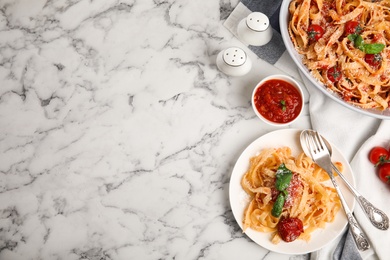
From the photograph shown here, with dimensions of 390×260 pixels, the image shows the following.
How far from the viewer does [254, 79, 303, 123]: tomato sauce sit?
2975 millimetres

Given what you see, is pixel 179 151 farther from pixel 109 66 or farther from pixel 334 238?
pixel 334 238

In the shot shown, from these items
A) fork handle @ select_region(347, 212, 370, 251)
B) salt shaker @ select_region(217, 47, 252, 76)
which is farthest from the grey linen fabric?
fork handle @ select_region(347, 212, 370, 251)

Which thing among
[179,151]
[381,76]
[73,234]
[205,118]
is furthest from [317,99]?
[73,234]

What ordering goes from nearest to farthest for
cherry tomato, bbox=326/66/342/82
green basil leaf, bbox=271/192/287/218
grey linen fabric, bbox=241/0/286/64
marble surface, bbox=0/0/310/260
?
green basil leaf, bbox=271/192/287/218, cherry tomato, bbox=326/66/342/82, marble surface, bbox=0/0/310/260, grey linen fabric, bbox=241/0/286/64

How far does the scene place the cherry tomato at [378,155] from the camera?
302 cm

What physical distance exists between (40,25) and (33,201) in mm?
1141

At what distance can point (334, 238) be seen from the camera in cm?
294

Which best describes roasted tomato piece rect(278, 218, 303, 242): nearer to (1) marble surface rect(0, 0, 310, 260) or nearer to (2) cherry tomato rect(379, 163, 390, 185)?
(1) marble surface rect(0, 0, 310, 260)

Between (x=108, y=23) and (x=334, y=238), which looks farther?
(x=108, y=23)

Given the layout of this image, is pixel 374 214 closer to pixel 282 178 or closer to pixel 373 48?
pixel 282 178

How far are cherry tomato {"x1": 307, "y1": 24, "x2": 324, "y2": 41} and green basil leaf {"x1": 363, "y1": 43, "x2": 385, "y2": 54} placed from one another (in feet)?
0.88

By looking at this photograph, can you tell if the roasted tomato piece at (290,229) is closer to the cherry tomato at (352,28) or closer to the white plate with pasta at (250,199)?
the white plate with pasta at (250,199)

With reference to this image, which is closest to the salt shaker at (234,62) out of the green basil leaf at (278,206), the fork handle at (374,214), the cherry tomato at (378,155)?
the green basil leaf at (278,206)

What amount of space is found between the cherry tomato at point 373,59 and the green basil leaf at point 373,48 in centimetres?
5
